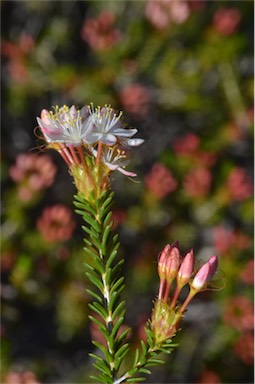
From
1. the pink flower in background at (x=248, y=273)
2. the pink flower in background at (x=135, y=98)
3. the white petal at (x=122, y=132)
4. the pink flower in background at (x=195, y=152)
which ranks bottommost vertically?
the white petal at (x=122, y=132)

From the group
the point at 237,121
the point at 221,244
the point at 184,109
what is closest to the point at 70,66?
the point at 184,109

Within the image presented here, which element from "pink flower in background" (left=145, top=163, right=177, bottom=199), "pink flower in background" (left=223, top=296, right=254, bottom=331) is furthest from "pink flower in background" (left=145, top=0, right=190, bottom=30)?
"pink flower in background" (left=223, top=296, right=254, bottom=331)

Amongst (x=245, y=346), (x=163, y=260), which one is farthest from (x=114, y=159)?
(x=245, y=346)

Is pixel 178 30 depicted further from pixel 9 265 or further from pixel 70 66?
pixel 9 265

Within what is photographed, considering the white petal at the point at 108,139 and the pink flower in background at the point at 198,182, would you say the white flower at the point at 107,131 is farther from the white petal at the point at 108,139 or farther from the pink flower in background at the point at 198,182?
the pink flower in background at the point at 198,182

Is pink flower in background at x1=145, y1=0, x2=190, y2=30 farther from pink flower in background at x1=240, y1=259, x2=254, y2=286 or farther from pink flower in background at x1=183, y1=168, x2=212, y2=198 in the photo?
pink flower in background at x1=240, y1=259, x2=254, y2=286

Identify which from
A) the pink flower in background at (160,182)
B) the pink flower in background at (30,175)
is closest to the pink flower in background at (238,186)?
the pink flower in background at (160,182)

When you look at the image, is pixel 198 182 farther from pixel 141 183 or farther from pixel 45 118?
pixel 45 118
